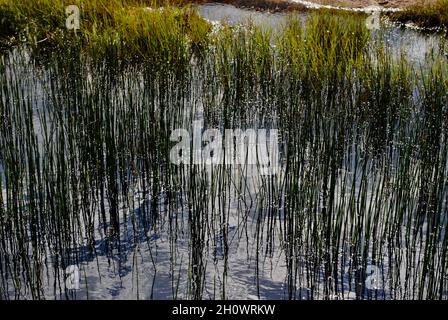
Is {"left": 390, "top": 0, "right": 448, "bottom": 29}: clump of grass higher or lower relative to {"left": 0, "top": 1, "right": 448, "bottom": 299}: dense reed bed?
higher

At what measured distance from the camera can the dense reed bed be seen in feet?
9.53

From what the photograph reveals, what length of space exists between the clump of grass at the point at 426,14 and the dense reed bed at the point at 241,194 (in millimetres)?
2941

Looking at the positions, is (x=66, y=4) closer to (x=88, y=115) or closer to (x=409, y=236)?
(x=88, y=115)

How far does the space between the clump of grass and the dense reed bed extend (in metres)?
2.94

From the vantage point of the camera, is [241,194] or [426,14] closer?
[241,194]

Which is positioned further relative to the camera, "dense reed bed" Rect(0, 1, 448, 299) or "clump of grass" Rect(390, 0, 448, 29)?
"clump of grass" Rect(390, 0, 448, 29)

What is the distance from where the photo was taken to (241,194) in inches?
145

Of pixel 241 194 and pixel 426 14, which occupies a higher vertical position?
pixel 426 14

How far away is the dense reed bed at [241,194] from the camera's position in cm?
291

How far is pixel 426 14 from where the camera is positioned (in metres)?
7.60

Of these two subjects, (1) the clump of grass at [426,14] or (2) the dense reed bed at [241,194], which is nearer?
(2) the dense reed bed at [241,194]

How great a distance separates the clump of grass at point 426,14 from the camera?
7.50 meters

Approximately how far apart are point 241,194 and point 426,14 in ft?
16.1

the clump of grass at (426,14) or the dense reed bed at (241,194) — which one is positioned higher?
the clump of grass at (426,14)
